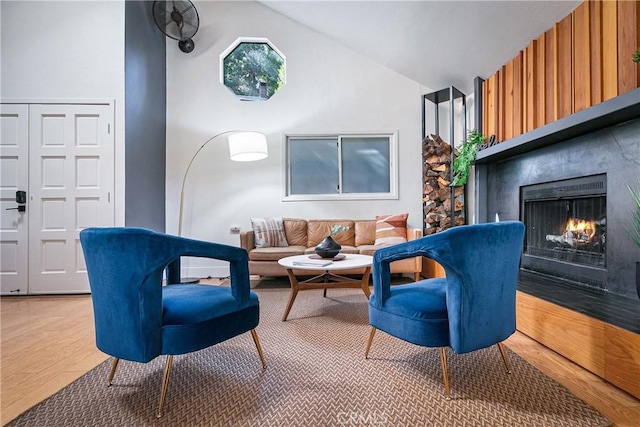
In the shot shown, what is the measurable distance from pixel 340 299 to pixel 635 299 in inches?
76.0

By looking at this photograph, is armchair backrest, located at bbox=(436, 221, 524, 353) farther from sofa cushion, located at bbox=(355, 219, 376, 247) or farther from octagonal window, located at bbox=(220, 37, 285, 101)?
octagonal window, located at bbox=(220, 37, 285, 101)

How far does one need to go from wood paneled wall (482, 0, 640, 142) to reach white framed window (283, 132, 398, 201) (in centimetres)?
147

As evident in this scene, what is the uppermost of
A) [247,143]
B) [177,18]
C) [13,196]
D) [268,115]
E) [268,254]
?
[177,18]

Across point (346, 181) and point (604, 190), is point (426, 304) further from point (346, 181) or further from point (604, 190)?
point (346, 181)

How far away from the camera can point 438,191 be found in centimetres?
356

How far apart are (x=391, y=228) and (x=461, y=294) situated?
238 cm

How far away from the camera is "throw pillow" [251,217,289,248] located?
3.34m

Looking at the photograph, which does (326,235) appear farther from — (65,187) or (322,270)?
(65,187)

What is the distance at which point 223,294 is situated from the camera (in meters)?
1.31

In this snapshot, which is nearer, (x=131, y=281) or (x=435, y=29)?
(x=131, y=281)

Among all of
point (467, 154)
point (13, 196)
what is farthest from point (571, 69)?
point (13, 196)

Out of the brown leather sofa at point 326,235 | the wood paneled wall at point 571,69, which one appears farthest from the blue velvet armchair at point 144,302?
the wood paneled wall at point 571,69

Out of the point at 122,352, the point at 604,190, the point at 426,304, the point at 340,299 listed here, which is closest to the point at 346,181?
the point at 340,299

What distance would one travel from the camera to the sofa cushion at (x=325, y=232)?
3576 mm
